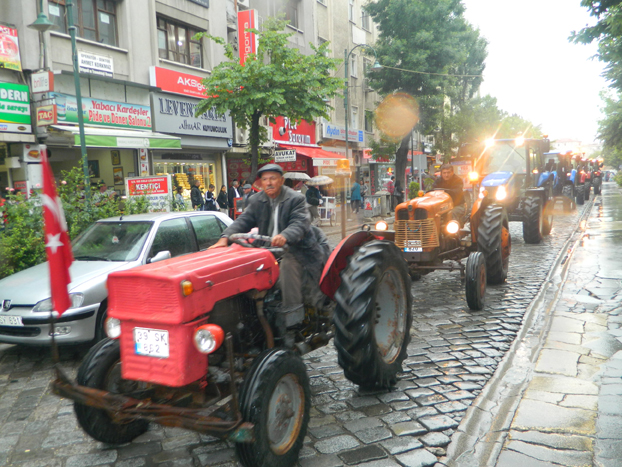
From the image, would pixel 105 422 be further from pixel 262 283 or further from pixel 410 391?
pixel 410 391

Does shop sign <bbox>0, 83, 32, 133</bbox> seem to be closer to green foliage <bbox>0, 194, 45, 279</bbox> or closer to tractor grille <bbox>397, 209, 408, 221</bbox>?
green foliage <bbox>0, 194, 45, 279</bbox>

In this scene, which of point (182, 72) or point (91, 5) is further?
point (182, 72)

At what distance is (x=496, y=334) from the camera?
20.2 ft

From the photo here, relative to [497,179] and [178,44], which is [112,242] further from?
[178,44]

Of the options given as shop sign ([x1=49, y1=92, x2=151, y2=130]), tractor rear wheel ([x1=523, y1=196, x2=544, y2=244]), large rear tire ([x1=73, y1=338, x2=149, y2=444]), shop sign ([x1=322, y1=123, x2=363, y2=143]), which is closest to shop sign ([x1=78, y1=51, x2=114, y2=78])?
shop sign ([x1=49, y1=92, x2=151, y2=130])

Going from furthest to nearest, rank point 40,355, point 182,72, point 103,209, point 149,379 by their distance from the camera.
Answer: point 182,72 → point 103,209 → point 40,355 → point 149,379

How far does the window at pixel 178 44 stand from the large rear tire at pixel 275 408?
1841cm

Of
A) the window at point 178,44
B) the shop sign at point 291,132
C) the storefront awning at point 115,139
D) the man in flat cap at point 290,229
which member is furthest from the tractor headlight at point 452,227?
the shop sign at point 291,132

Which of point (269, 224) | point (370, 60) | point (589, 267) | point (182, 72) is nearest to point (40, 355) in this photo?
point (269, 224)

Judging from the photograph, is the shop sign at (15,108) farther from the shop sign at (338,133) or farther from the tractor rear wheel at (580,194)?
the tractor rear wheel at (580,194)

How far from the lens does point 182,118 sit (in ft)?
65.4

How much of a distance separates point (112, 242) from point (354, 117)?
31.8 meters

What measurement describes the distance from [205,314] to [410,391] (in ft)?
7.18

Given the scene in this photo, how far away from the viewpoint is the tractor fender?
4.48m
